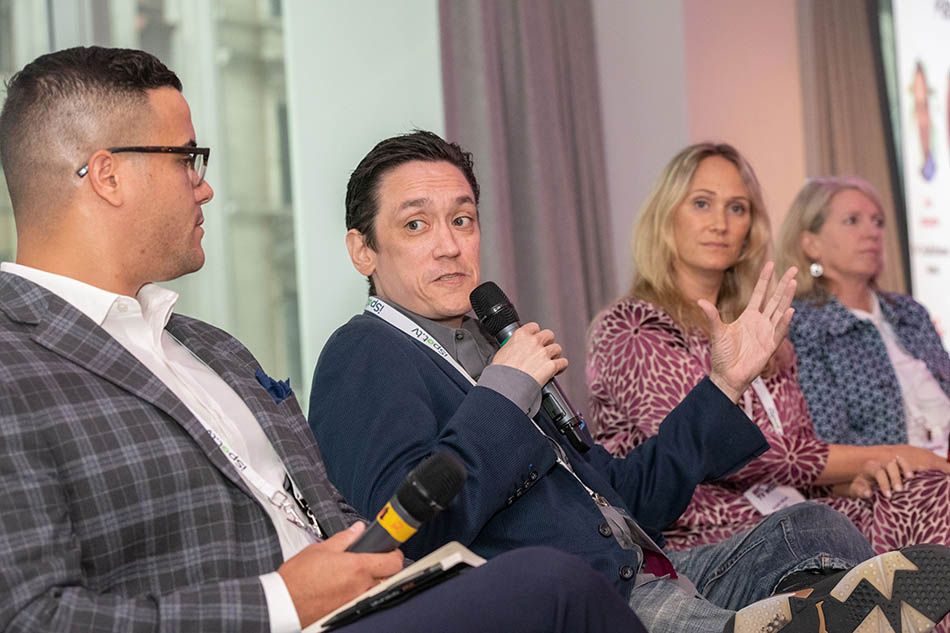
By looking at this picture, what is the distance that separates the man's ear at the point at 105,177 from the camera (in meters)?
1.75

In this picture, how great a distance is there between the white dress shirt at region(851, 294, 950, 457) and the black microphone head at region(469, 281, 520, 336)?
6.45ft

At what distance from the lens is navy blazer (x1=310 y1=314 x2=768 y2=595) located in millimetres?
1962

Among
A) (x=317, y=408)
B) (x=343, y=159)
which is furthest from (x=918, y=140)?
(x=317, y=408)

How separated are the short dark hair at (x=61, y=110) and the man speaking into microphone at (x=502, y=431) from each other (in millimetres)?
621

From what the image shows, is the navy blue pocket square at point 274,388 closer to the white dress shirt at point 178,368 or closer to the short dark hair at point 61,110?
the white dress shirt at point 178,368

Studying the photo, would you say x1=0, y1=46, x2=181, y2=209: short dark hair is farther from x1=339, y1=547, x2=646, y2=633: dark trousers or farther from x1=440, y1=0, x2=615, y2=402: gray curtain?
x1=440, y1=0, x2=615, y2=402: gray curtain

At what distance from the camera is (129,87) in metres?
1.81

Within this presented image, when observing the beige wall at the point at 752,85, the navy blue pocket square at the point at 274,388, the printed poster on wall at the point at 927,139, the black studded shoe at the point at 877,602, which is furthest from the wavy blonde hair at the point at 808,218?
the navy blue pocket square at the point at 274,388

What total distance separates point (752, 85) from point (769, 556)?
3207mm

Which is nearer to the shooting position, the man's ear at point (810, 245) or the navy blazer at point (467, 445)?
the navy blazer at point (467, 445)

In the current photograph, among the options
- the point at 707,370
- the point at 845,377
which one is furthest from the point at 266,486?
the point at 845,377

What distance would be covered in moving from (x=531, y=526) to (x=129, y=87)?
0.99m

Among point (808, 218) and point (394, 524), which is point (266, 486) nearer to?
point (394, 524)

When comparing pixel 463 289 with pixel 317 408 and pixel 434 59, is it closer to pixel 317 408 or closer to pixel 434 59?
pixel 317 408
